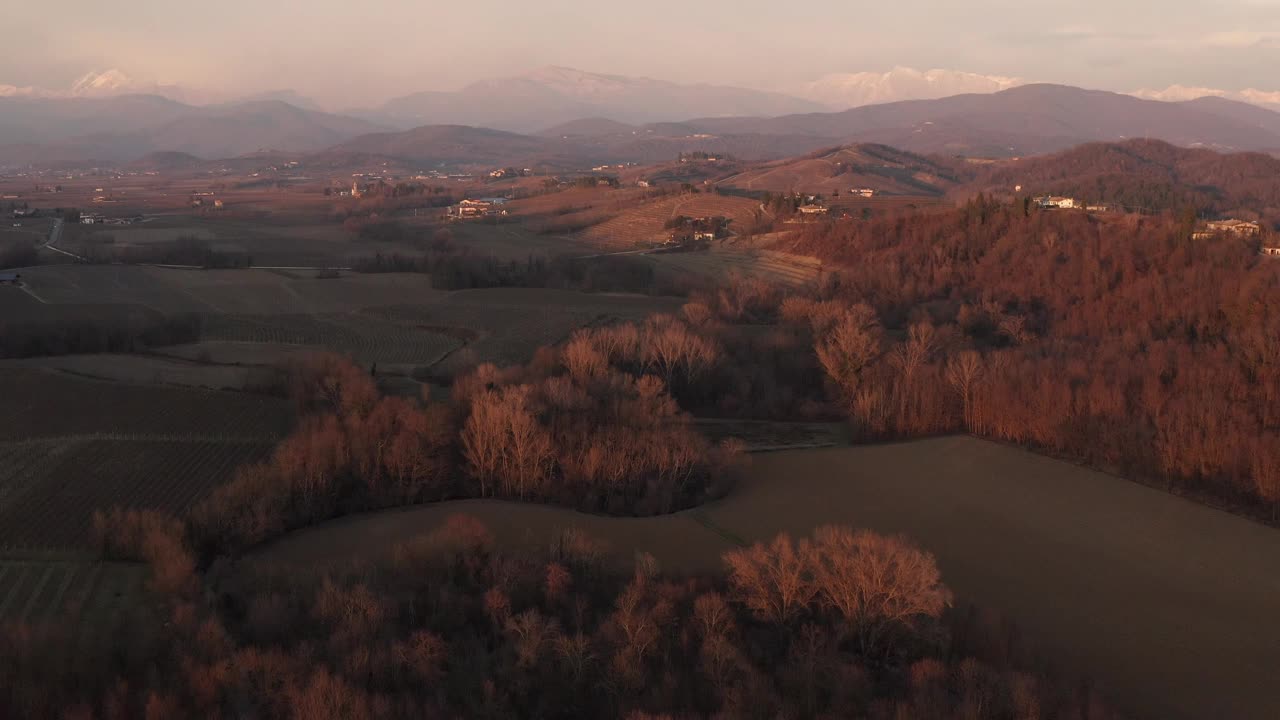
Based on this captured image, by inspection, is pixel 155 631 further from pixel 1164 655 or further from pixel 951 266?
pixel 951 266

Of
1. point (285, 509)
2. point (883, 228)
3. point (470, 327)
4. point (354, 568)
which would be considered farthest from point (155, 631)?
point (883, 228)

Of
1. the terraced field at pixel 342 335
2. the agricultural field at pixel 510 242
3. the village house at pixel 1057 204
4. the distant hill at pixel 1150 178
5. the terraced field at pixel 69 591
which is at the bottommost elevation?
the terraced field at pixel 69 591

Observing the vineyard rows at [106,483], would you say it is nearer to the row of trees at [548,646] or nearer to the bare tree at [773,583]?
the row of trees at [548,646]

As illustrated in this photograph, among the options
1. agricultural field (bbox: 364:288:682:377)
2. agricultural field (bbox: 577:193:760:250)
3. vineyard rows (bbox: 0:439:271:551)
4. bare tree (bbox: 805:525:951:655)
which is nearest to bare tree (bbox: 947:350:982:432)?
bare tree (bbox: 805:525:951:655)

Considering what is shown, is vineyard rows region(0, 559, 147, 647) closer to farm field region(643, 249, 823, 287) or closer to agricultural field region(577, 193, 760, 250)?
farm field region(643, 249, 823, 287)

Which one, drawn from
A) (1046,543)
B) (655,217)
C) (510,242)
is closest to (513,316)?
(1046,543)

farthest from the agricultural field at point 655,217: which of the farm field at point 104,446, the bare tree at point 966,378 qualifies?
the farm field at point 104,446

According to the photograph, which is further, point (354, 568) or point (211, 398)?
point (211, 398)
